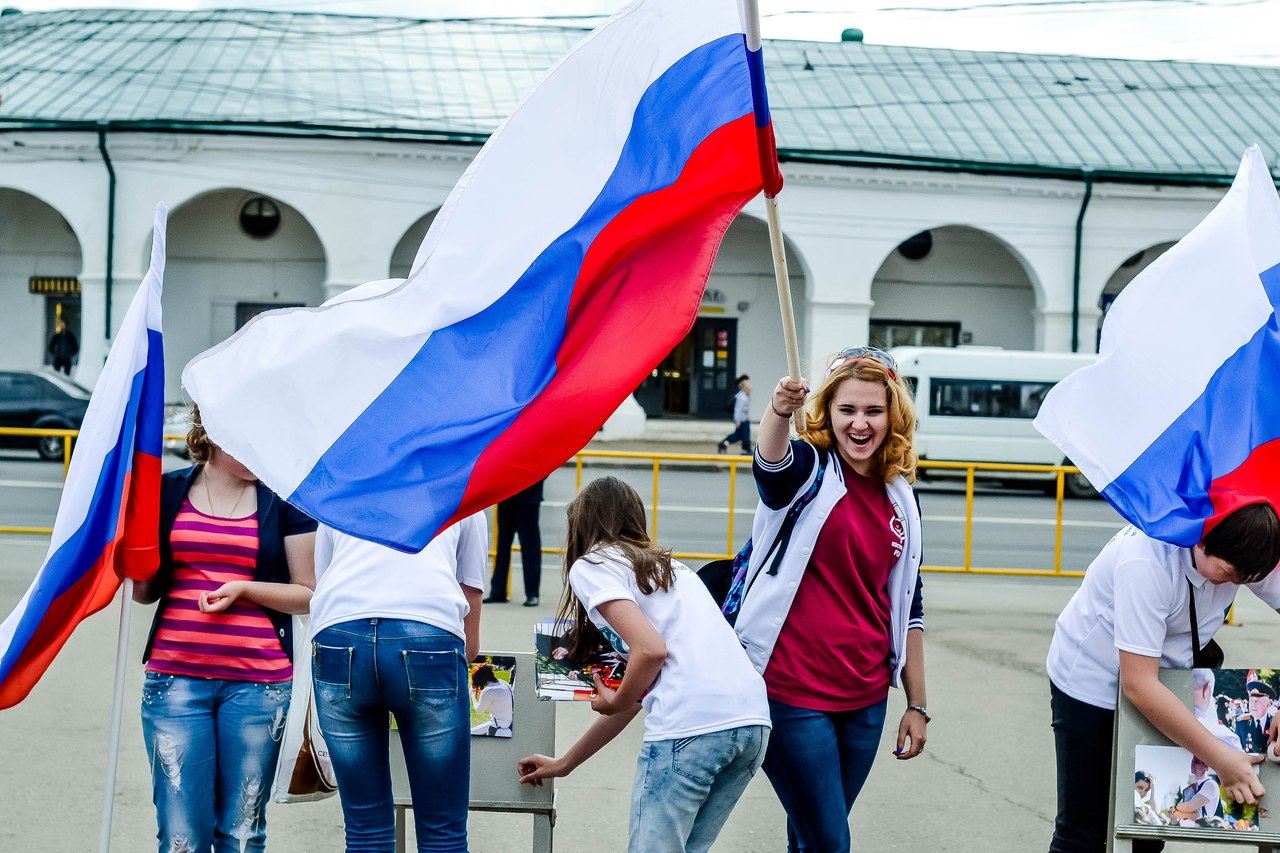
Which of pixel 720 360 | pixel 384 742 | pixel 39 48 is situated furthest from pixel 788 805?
pixel 39 48

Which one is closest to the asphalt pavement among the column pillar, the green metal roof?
the column pillar

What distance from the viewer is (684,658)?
11.5 feet

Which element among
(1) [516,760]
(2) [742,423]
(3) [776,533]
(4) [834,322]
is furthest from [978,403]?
(3) [776,533]

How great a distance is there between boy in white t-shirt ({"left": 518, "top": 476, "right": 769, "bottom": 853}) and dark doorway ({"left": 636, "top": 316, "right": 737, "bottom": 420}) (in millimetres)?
28406

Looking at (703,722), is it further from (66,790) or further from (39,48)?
(39,48)

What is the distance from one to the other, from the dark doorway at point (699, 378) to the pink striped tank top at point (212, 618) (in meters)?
28.0

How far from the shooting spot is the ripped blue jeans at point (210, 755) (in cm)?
396

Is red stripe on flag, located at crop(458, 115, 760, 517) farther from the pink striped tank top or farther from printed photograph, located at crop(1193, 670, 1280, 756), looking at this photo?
printed photograph, located at crop(1193, 670, 1280, 756)

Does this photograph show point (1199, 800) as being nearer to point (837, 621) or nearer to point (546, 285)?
point (837, 621)

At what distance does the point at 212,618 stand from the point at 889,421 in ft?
6.45

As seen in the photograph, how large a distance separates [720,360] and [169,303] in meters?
12.1

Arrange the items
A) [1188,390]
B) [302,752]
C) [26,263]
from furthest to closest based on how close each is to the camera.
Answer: [26,263]
[302,752]
[1188,390]

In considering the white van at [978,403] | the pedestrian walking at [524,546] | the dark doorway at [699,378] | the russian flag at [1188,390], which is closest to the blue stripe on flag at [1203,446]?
the russian flag at [1188,390]

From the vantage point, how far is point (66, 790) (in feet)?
19.0
